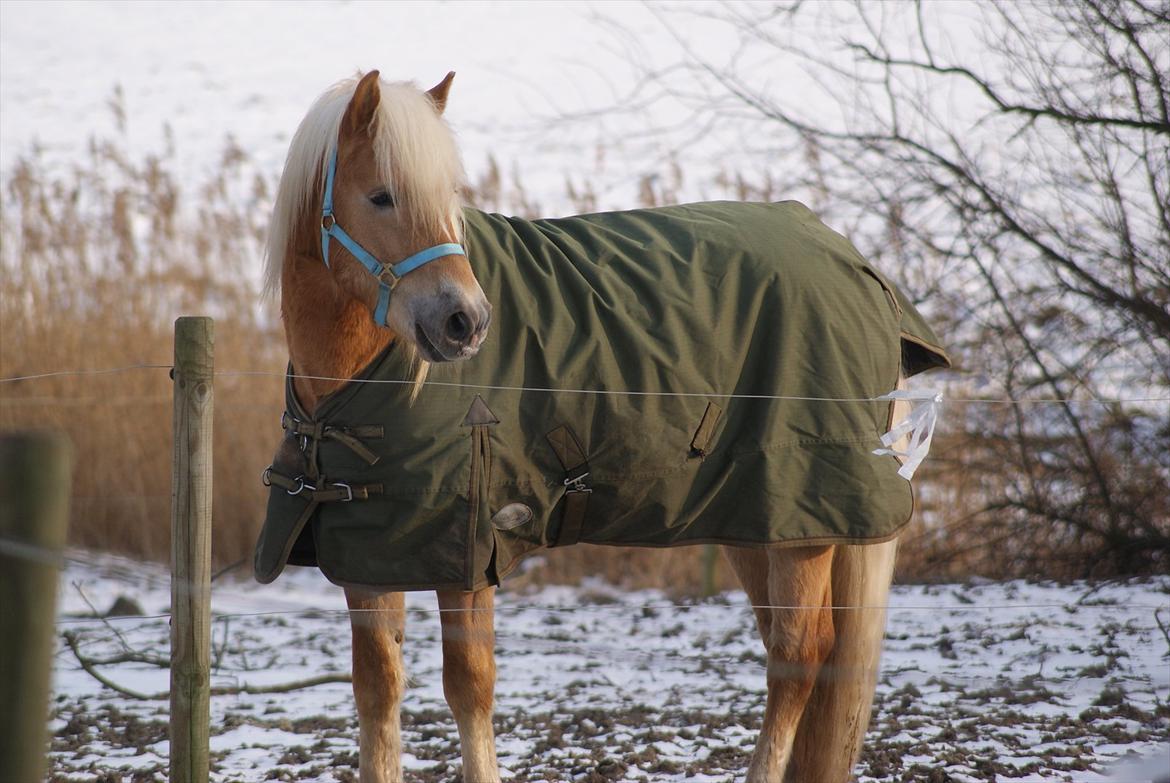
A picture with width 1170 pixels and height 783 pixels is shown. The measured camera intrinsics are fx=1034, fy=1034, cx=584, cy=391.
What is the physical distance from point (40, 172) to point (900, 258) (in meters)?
5.43

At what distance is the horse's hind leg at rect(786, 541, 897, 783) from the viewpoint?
99.9 inches

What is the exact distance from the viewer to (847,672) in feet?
8.47

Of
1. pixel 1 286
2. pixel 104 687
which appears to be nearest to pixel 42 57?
pixel 1 286

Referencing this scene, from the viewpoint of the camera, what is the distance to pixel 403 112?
209cm

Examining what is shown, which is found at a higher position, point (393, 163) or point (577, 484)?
point (393, 163)

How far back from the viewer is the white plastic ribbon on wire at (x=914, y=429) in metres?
2.54

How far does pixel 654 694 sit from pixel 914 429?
1562mm

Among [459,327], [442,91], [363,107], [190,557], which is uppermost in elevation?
[442,91]

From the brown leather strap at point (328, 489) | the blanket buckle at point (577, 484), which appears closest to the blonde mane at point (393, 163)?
the brown leather strap at point (328, 489)

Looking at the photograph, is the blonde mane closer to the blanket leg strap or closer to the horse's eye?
the horse's eye

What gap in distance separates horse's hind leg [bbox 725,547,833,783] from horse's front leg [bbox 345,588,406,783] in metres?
0.87

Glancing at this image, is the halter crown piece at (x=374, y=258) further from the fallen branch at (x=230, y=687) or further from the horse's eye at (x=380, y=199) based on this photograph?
the fallen branch at (x=230, y=687)

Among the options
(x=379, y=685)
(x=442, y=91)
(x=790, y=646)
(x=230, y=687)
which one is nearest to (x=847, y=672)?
(x=790, y=646)

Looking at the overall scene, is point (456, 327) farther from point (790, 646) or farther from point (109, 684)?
point (109, 684)
